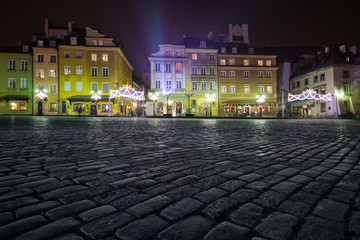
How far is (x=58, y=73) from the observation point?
42.6 metres

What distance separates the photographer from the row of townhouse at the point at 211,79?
45.0 m

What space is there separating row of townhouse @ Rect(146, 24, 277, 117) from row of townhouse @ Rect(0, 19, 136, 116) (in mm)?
7825

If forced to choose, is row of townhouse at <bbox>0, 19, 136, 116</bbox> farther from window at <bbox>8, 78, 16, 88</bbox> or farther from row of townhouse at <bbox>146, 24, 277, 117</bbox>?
row of townhouse at <bbox>146, 24, 277, 117</bbox>

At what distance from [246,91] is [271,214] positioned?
158 ft

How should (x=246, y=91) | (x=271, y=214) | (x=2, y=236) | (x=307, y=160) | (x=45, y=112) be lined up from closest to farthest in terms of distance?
(x=2, y=236) < (x=271, y=214) < (x=307, y=160) < (x=45, y=112) < (x=246, y=91)

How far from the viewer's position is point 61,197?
2.12m

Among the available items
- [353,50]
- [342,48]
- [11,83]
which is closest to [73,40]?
[11,83]

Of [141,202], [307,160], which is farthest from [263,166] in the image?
[141,202]

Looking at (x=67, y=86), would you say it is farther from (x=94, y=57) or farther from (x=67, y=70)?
(x=94, y=57)

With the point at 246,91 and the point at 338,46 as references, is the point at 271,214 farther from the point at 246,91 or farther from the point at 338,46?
the point at 338,46

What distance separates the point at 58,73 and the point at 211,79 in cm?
2749

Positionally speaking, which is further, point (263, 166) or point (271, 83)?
point (271, 83)

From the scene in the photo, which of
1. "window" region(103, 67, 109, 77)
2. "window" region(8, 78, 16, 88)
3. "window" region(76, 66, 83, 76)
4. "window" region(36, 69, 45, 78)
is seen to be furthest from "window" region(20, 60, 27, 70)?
"window" region(103, 67, 109, 77)

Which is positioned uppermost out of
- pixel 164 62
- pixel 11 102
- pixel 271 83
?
pixel 164 62
